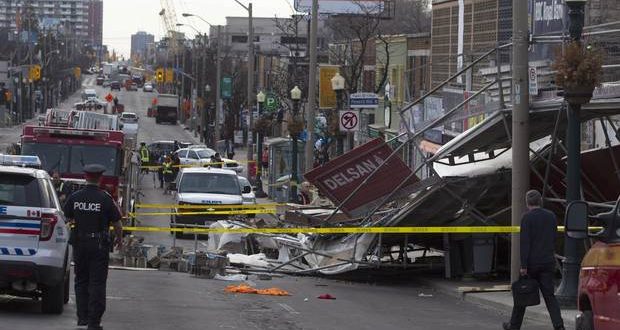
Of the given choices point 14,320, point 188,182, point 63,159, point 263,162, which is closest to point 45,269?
point 14,320

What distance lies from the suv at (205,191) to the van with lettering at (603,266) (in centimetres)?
2391

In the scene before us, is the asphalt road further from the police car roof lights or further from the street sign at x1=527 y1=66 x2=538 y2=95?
the street sign at x1=527 y1=66 x2=538 y2=95

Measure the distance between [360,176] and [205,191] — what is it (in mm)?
13911

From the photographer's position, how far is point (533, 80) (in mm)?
18984

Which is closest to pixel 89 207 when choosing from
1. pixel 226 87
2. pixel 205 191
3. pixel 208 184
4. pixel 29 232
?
pixel 29 232

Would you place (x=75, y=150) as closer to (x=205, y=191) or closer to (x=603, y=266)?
(x=205, y=191)

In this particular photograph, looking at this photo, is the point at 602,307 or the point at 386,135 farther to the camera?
the point at 386,135

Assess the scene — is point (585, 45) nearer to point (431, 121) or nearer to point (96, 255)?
point (431, 121)

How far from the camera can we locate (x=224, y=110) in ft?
335

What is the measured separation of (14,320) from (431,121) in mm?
9745

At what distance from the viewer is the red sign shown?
866 inches

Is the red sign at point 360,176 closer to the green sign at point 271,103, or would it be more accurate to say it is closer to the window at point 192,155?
the green sign at point 271,103

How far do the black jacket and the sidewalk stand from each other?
2.69 metres

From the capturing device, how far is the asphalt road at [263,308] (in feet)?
48.1
